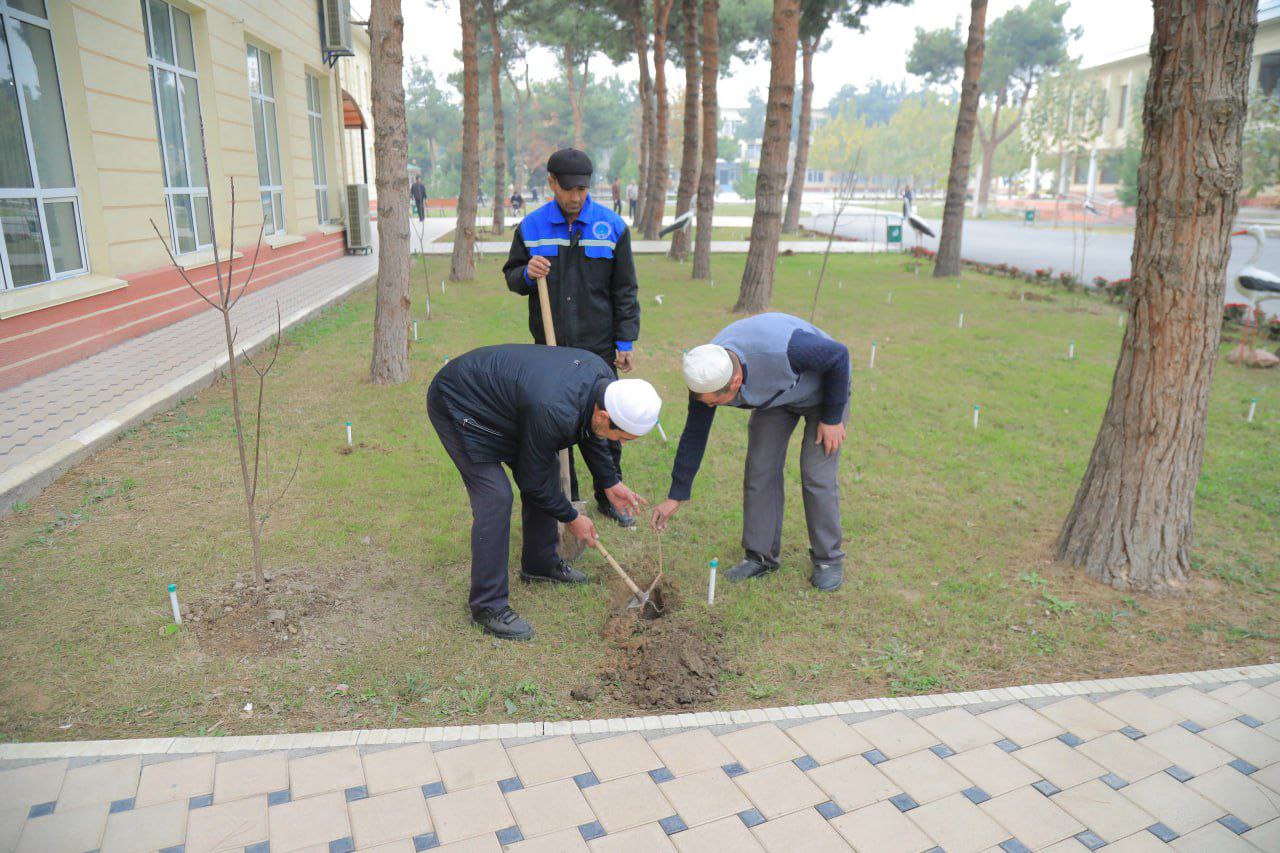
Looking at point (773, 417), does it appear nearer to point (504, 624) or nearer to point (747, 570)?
point (747, 570)

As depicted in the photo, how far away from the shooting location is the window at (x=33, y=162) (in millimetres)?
6922

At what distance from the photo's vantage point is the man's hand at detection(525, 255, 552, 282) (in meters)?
4.25

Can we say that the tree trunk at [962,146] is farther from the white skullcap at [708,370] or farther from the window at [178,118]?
Result: the white skullcap at [708,370]

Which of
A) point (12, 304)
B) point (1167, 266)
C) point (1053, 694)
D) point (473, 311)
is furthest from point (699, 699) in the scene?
point (473, 311)

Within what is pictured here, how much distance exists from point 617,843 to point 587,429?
1.47 meters

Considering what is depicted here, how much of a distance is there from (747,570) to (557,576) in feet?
3.14

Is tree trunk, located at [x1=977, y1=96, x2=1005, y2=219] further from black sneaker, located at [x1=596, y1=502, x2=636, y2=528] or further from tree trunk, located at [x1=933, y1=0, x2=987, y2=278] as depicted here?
black sneaker, located at [x1=596, y1=502, x2=636, y2=528]

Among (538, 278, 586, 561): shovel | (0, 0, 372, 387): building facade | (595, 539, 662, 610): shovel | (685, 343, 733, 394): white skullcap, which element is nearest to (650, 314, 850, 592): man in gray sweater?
(685, 343, 733, 394): white skullcap

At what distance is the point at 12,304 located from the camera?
6531mm

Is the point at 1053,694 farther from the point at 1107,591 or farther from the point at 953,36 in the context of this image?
the point at 953,36

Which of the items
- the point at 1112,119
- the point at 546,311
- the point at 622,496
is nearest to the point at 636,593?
the point at 622,496

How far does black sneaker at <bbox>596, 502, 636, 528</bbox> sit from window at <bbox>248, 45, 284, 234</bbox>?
10.5 m

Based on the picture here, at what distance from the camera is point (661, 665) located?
10.8ft

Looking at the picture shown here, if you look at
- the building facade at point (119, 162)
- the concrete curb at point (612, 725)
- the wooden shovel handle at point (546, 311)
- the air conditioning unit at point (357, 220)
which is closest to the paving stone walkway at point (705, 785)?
the concrete curb at point (612, 725)
